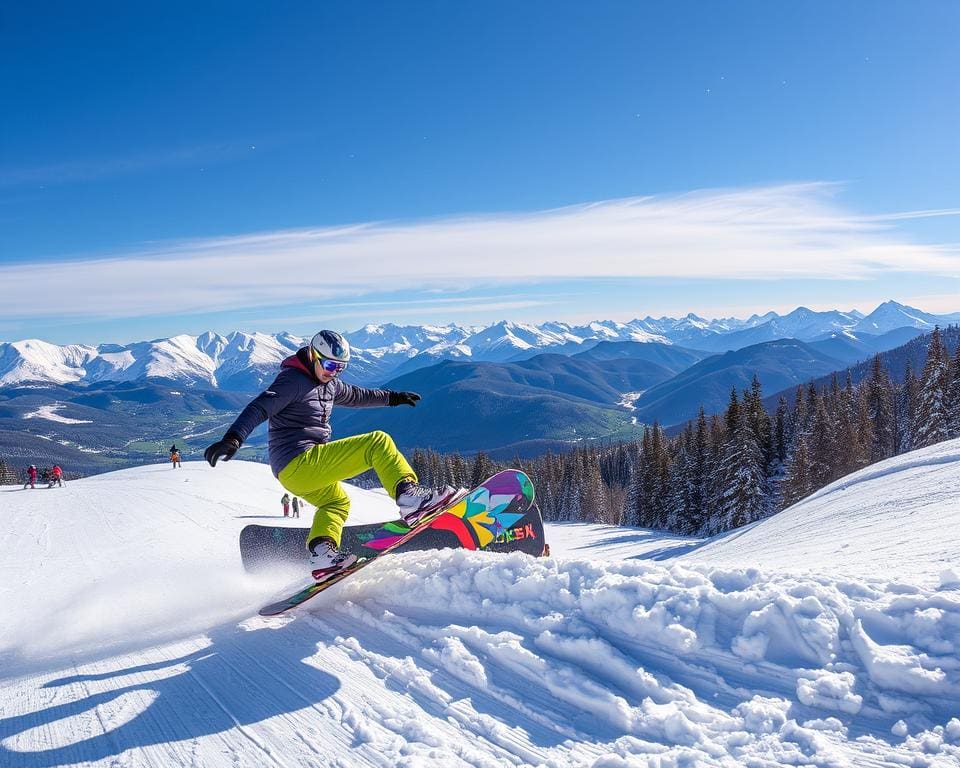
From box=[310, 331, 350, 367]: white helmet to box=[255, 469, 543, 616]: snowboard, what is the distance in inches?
75.3

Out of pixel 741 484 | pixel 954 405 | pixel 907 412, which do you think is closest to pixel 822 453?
pixel 741 484

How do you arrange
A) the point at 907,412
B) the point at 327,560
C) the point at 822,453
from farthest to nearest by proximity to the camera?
the point at 907,412 → the point at 822,453 → the point at 327,560

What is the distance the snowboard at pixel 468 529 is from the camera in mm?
6312

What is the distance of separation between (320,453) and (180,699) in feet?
7.86

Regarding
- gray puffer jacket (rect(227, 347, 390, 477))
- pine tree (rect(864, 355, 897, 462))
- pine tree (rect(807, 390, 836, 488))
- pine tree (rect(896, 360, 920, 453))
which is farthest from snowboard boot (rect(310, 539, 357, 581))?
pine tree (rect(864, 355, 897, 462))

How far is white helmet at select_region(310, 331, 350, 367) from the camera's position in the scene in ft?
18.7

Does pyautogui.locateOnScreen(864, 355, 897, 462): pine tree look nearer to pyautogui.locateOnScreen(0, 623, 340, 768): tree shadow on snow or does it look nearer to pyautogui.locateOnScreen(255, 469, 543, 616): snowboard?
pyautogui.locateOnScreen(255, 469, 543, 616): snowboard

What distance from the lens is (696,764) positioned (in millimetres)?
2645

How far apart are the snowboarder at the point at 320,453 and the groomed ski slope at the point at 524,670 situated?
0.52 m

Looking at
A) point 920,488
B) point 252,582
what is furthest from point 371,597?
point 920,488

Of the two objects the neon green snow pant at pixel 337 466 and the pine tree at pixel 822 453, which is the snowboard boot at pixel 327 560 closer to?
the neon green snow pant at pixel 337 466

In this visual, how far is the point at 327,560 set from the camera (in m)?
5.39

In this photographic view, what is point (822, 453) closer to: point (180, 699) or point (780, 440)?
point (780, 440)

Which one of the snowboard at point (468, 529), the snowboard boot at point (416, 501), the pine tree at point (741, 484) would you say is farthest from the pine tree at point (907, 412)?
the snowboard boot at point (416, 501)
